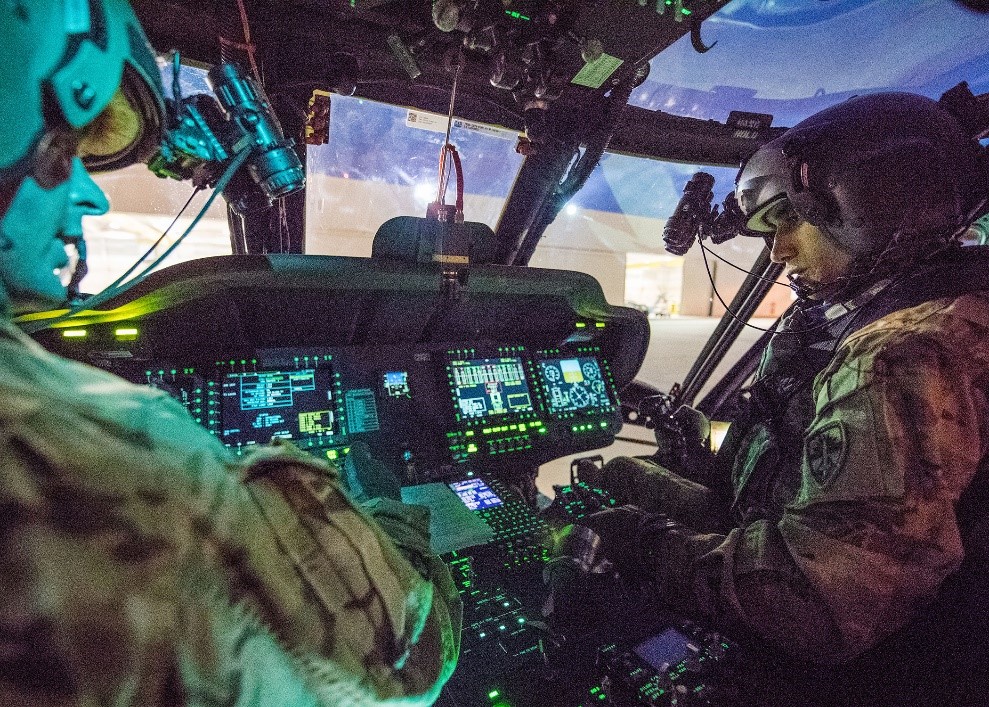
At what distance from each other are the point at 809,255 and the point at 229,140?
4.74 ft

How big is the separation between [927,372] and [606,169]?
7.09 feet

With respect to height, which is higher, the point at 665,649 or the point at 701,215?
the point at 701,215

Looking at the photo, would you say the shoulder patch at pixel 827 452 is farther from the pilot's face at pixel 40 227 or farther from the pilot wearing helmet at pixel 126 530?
the pilot's face at pixel 40 227

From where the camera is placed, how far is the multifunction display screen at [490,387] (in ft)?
5.54

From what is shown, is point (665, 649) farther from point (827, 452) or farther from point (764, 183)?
point (764, 183)

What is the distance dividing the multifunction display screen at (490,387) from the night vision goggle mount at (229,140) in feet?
2.77

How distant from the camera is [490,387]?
176 cm

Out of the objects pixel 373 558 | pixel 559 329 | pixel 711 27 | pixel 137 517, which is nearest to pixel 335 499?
pixel 373 558

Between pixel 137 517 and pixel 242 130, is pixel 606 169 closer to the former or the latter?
pixel 242 130

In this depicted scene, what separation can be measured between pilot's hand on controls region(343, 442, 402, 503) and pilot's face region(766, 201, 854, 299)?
3.70 ft

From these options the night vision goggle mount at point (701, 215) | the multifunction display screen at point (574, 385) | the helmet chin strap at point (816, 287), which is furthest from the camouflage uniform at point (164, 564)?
the night vision goggle mount at point (701, 215)

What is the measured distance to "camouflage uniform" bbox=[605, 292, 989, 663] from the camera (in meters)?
0.71

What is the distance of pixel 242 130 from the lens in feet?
3.64

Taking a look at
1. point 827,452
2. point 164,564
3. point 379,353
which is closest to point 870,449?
point 827,452
